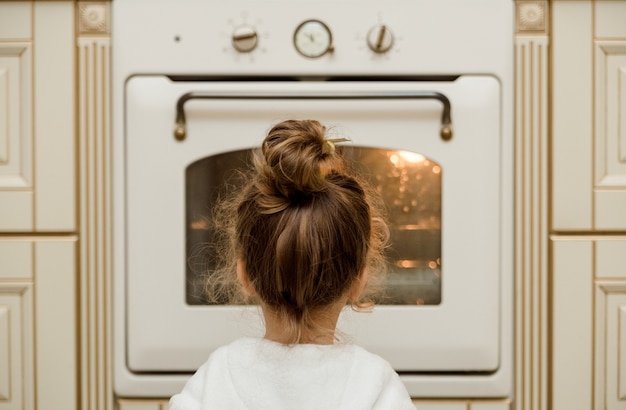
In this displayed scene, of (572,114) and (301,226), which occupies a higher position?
(572,114)

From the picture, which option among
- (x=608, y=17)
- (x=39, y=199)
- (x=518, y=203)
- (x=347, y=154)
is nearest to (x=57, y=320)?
(x=39, y=199)

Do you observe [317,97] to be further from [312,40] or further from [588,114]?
[588,114]

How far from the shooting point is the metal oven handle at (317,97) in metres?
1.22

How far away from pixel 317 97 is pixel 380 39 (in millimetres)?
131

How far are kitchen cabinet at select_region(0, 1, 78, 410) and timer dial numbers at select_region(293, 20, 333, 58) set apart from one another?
354mm

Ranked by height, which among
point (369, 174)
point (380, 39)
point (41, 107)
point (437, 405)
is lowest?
point (437, 405)

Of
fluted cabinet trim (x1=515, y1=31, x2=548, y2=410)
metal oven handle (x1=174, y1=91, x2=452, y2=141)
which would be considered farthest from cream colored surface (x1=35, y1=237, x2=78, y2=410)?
fluted cabinet trim (x1=515, y1=31, x2=548, y2=410)

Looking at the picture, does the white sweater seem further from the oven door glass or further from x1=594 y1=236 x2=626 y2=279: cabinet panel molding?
x1=594 y1=236 x2=626 y2=279: cabinet panel molding

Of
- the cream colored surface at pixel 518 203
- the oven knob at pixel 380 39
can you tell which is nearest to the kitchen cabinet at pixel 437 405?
the cream colored surface at pixel 518 203

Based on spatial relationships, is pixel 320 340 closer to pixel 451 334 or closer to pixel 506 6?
pixel 451 334

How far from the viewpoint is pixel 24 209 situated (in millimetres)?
1266

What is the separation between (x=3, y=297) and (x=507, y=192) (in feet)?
2.61

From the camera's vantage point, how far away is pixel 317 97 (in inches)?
48.5

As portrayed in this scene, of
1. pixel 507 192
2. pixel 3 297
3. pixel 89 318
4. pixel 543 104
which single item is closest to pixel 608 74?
pixel 543 104
